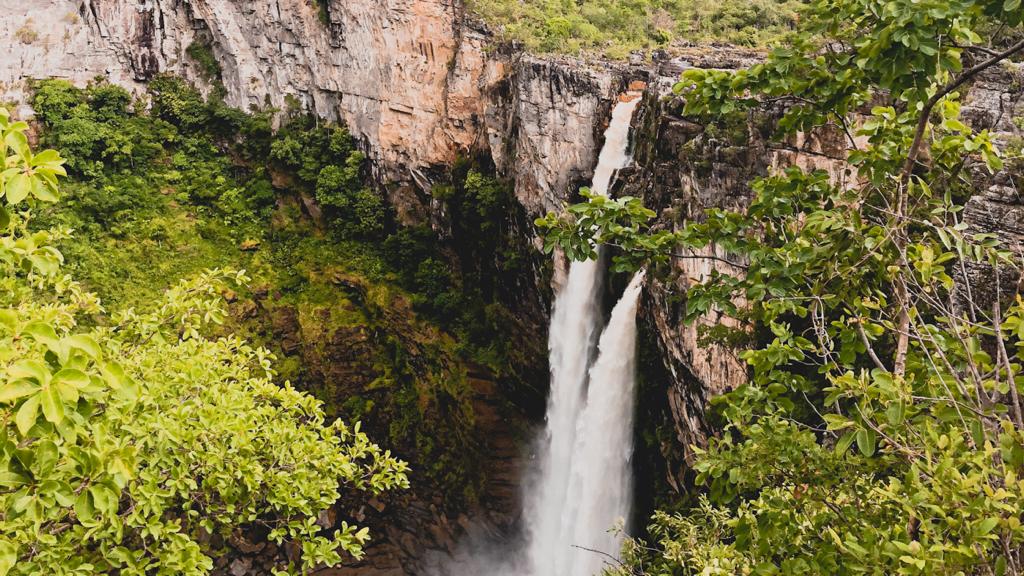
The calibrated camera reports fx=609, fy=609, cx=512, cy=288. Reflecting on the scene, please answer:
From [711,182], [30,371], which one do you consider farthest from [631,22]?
[30,371]

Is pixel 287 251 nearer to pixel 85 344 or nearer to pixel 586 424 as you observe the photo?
pixel 586 424

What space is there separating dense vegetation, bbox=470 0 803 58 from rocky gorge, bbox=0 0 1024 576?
80 centimetres

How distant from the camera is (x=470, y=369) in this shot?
15.9m

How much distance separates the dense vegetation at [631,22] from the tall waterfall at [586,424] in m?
3.29

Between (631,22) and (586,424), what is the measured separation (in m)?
11.8

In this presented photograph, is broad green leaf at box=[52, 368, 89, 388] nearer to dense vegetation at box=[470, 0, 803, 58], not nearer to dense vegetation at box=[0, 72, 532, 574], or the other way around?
dense vegetation at box=[0, 72, 532, 574]

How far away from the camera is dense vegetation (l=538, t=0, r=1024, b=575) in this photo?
2.19 metres

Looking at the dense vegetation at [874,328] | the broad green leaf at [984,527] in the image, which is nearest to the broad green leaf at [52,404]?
the dense vegetation at [874,328]

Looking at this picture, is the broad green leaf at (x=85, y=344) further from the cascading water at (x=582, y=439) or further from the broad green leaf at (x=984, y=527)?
the cascading water at (x=582, y=439)

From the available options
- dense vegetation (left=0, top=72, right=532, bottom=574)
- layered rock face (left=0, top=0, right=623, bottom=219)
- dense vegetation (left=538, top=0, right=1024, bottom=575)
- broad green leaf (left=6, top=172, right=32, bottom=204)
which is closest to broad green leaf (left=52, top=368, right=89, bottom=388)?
broad green leaf (left=6, top=172, right=32, bottom=204)

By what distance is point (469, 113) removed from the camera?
16109mm

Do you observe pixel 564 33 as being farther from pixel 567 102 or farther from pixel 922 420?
pixel 922 420

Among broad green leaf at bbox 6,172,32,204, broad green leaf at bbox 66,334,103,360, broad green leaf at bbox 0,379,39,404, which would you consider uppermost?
broad green leaf at bbox 6,172,32,204

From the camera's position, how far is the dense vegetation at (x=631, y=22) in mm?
14844
